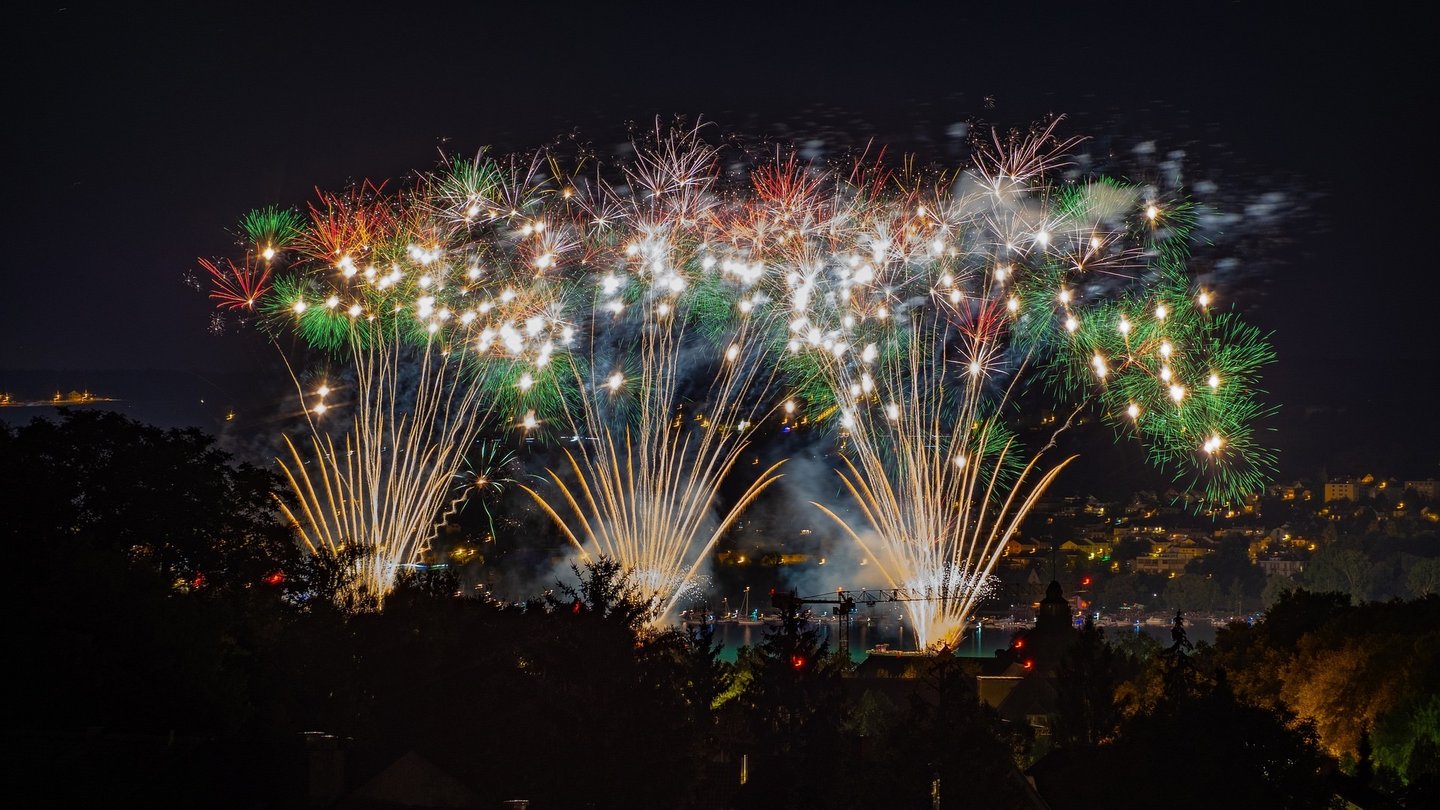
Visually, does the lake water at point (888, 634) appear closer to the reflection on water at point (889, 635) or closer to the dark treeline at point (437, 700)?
the reflection on water at point (889, 635)

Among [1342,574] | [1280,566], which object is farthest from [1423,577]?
[1280,566]

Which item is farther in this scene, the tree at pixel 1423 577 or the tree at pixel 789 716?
the tree at pixel 1423 577

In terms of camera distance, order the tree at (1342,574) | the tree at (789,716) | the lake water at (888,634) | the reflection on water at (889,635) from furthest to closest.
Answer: the tree at (1342,574) < the lake water at (888,634) < the reflection on water at (889,635) < the tree at (789,716)

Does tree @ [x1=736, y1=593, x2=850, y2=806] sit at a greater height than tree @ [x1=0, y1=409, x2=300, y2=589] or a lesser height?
lesser

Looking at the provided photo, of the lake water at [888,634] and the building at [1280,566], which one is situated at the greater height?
the building at [1280,566]

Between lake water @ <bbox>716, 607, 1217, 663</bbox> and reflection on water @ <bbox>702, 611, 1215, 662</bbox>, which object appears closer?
reflection on water @ <bbox>702, 611, 1215, 662</bbox>

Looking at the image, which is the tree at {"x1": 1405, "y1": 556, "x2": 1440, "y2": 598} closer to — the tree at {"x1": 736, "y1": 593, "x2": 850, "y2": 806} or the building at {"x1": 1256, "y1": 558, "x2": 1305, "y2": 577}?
the building at {"x1": 1256, "y1": 558, "x2": 1305, "y2": 577}

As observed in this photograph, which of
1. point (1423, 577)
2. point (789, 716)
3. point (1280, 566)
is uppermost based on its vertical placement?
point (1280, 566)

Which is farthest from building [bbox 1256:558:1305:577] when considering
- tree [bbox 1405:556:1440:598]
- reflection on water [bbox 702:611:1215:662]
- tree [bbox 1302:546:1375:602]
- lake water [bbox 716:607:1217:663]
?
tree [bbox 1405:556:1440:598]

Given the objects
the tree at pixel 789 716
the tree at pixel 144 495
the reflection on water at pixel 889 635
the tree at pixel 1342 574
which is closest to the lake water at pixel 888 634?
the reflection on water at pixel 889 635

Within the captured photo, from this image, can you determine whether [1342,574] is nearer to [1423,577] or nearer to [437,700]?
[1423,577]
